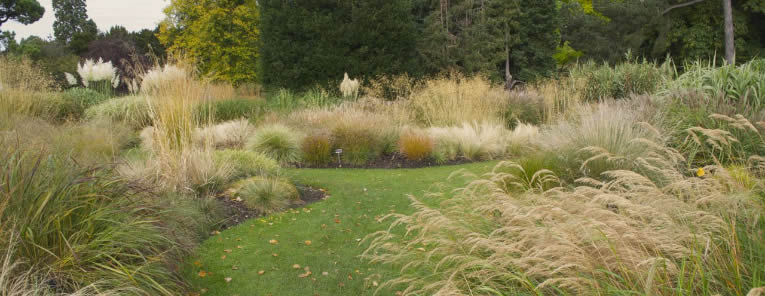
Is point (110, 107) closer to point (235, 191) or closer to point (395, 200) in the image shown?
point (235, 191)

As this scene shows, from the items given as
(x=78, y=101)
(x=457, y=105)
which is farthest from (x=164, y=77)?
(x=78, y=101)

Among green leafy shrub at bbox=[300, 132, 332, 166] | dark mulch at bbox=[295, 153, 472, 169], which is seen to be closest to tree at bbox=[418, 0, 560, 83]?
dark mulch at bbox=[295, 153, 472, 169]

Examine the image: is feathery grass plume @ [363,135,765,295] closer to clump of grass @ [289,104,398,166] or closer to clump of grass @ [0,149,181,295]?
clump of grass @ [0,149,181,295]

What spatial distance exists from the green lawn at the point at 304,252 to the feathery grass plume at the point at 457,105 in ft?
16.1

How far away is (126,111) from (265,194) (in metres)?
8.24

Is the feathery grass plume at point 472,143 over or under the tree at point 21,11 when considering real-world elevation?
under

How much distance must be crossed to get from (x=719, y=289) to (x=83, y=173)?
11.5ft

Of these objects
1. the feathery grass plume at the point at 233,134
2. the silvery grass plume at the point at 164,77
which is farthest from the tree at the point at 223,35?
the silvery grass plume at the point at 164,77

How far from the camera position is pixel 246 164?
21.7 feet

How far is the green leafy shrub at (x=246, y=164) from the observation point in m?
6.34

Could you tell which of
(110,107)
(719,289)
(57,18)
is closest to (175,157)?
(719,289)

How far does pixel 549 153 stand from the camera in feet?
18.3

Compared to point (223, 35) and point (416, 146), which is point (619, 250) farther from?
point (223, 35)

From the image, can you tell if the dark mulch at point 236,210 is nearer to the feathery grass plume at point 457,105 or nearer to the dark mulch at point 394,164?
the dark mulch at point 394,164
